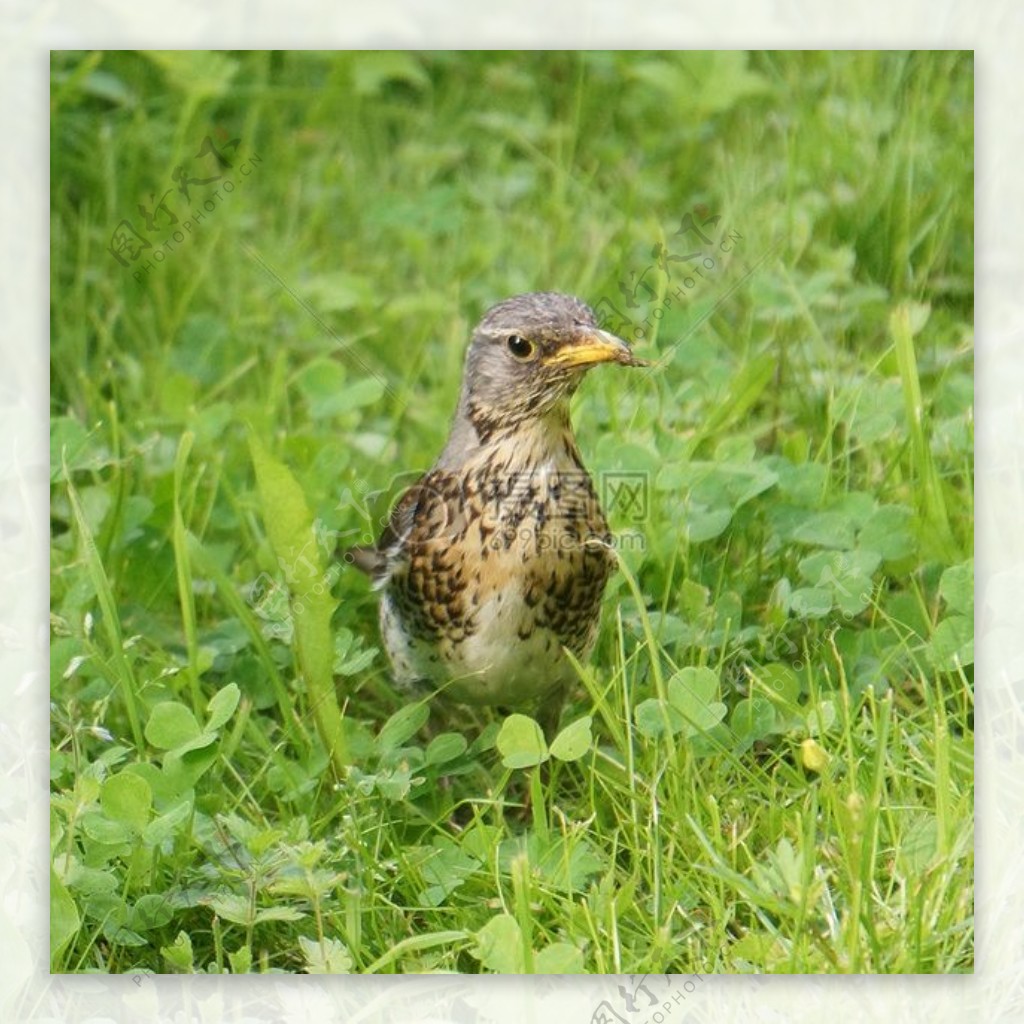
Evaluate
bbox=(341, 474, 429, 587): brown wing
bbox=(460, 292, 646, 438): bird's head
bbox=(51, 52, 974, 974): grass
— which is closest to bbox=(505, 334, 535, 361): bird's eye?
bbox=(460, 292, 646, 438): bird's head

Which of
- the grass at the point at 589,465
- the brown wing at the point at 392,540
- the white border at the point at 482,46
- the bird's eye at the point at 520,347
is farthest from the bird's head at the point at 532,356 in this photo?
the white border at the point at 482,46

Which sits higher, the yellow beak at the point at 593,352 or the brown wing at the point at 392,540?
the yellow beak at the point at 593,352

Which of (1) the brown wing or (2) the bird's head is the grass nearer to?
(1) the brown wing

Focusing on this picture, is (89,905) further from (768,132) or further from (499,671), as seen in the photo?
(768,132)

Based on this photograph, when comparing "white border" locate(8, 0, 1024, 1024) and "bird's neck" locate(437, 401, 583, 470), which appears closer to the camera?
"white border" locate(8, 0, 1024, 1024)

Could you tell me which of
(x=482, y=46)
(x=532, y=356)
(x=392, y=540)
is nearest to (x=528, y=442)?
(x=532, y=356)

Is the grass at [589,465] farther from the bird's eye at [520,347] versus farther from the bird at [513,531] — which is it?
the bird's eye at [520,347]

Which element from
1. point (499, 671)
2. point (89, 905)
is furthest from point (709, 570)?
point (89, 905)

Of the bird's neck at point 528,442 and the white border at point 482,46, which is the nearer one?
the white border at point 482,46
